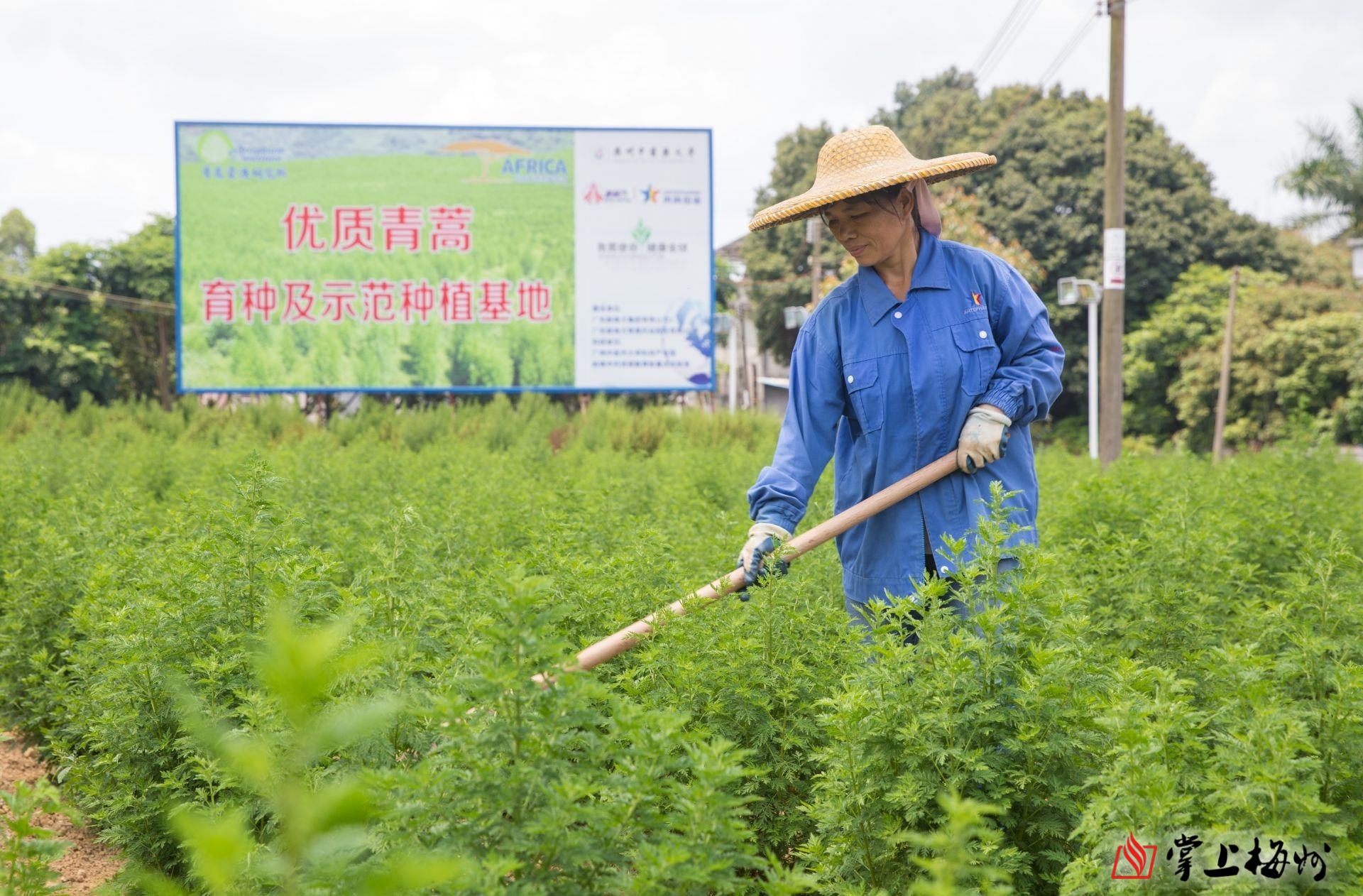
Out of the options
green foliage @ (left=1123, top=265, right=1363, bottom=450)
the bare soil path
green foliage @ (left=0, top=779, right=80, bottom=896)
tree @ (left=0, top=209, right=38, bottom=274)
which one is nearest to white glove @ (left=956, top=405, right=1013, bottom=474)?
green foliage @ (left=0, top=779, right=80, bottom=896)

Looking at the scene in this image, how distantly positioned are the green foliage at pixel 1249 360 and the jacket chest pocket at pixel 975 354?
21237mm

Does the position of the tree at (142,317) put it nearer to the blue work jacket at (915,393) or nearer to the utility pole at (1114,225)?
the utility pole at (1114,225)

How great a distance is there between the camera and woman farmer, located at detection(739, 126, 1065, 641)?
367 centimetres

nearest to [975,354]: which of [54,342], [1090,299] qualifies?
[1090,299]

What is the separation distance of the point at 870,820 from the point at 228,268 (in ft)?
54.4

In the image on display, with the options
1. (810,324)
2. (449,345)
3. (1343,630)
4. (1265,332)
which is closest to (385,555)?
(810,324)

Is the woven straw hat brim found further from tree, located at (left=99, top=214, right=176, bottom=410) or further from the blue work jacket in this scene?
tree, located at (left=99, top=214, right=176, bottom=410)

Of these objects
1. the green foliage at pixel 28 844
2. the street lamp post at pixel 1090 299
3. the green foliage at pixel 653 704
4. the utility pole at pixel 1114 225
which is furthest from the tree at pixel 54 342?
the green foliage at pixel 28 844

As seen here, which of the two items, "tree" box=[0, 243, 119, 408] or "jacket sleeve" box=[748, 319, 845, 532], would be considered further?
"tree" box=[0, 243, 119, 408]

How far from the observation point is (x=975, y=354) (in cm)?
373

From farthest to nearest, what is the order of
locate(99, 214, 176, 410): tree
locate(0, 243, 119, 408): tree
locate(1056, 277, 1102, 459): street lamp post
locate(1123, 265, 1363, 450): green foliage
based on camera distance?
1. locate(99, 214, 176, 410): tree
2. locate(0, 243, 119, 408): tree
3. locate(1123, 265, 1363, 450): green foliage
4. locate(1056, 277, 1102, 459): street lamp post

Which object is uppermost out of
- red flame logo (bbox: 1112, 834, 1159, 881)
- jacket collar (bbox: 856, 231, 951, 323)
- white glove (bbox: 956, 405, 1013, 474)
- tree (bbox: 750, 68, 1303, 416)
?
tree (bbox: 750, 68, 1303, 416)

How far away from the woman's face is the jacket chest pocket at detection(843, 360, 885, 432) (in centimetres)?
34

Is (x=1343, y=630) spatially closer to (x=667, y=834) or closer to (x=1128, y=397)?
(x=667, y=834)
